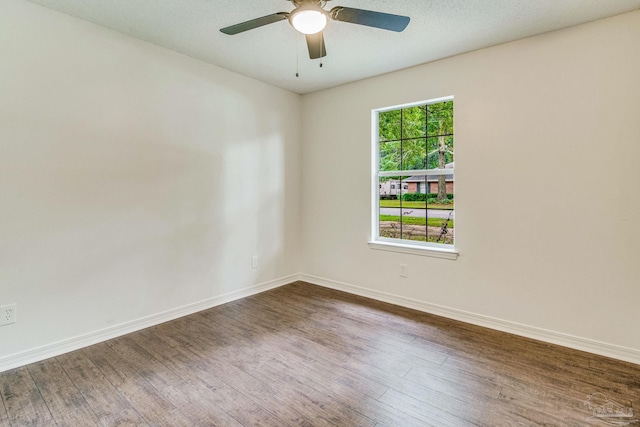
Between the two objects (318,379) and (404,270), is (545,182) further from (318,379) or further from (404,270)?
(318,379)

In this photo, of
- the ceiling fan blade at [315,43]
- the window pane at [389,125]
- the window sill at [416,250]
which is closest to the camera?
the ceiling fan blade at [315,43]

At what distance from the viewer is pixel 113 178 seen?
251 centimetres

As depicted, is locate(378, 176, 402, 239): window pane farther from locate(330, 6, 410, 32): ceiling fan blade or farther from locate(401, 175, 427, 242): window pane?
locate(330, 6, 410, 32): ceiling fan blade

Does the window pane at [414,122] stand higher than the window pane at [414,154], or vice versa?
the window pane at [414,122]

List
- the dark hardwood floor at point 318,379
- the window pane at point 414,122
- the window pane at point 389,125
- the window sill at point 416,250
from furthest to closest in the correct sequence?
1. the window pane at point 389,125
2. the window pane at point 414,122
3. the window sill at point 416,250
4. the dark hardwood floor at point 318,379

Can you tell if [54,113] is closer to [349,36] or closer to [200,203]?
[200,203]

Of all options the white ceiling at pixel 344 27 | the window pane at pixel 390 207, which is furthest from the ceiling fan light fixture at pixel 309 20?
the window pane at pixel 390 207

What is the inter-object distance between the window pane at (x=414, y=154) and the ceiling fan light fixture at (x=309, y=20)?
71.1 inches

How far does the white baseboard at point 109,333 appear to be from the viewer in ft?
6.96

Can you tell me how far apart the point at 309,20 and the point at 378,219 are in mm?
2307

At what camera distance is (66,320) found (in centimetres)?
230

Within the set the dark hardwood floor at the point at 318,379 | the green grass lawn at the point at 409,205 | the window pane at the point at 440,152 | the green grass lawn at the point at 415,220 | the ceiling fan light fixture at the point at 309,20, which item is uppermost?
the ceiling fan light fixture at the point at 309,20

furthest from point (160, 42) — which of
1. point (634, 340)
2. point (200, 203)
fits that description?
point (634, 340)

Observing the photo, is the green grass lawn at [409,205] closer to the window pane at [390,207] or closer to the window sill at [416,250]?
the window pane at [390,207]
